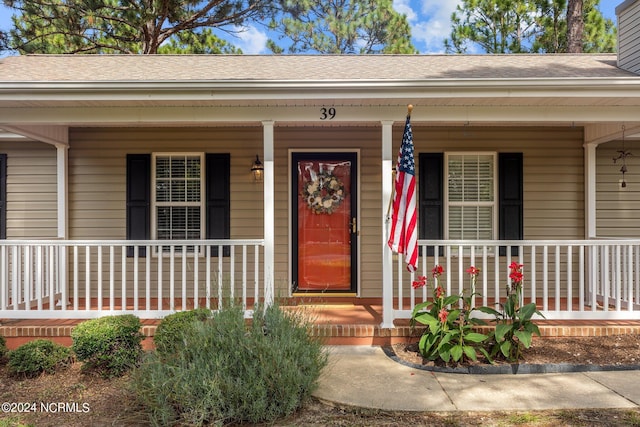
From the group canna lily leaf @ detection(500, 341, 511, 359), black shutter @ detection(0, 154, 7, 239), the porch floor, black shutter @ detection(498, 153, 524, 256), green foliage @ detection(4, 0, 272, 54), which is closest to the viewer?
canna lily leaf @ detection(500, 341, 511, 359)

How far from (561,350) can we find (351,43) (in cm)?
1403

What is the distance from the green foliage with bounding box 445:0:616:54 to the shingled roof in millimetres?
8361

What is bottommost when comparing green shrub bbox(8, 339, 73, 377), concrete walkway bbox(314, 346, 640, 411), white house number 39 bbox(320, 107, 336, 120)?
concrete walkway bbox(314, 346, 640, 411)

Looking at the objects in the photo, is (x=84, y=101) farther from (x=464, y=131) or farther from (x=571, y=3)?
(x=571, y=3)

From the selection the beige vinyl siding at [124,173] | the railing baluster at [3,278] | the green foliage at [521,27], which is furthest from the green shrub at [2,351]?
the green foliage at [521,27]

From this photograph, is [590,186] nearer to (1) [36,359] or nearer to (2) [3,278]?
(1) [36,359]

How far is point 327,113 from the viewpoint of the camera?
186 inches

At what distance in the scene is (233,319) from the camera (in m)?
3.35

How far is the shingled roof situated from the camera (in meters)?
5.38

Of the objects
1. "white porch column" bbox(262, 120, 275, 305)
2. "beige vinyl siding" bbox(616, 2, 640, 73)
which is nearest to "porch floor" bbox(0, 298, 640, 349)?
"white porch column" bbox(262, 120, 275, 305)

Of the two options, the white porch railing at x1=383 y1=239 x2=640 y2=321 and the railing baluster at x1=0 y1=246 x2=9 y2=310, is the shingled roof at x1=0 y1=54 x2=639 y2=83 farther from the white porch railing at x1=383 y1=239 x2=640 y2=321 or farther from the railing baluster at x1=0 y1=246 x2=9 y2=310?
the white porch railing at x1=383 y1=239 x2=640 y2=321

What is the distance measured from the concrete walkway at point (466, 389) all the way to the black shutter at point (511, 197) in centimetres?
228

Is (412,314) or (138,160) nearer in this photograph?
(412,314)

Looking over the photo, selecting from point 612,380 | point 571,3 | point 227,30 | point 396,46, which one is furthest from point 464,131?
point 396,46
